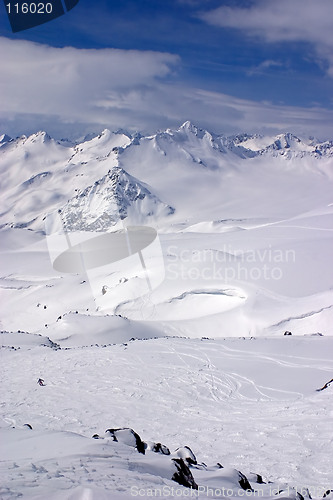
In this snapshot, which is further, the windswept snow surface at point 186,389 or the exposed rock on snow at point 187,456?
the exposed rock on snow at point 187,456

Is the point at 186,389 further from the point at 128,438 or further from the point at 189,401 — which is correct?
the point at 128,438

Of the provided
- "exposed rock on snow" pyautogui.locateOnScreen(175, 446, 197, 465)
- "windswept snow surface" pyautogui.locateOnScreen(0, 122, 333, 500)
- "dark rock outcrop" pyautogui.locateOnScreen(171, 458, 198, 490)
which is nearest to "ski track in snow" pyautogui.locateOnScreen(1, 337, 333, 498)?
"windswept snow surface" pyautogui.locateOnScreen(0, 122, 333, 500)

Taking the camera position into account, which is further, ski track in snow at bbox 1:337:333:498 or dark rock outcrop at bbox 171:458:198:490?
ski track in snow at bbox 1:337:333:498

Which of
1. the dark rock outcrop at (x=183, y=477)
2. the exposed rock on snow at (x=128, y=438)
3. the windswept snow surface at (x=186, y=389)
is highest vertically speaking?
the dark rock outcrop at (x=183, y=477)

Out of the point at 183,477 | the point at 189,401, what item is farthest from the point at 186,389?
the point at 183,477

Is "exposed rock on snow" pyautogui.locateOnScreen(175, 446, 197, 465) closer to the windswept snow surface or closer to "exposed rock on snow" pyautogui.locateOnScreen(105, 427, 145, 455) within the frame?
the windswept snow surface

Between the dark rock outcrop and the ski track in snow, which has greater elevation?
the dark rock outcrop

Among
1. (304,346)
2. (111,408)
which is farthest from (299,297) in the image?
(111,408)

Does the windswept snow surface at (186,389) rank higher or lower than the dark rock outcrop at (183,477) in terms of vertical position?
lower

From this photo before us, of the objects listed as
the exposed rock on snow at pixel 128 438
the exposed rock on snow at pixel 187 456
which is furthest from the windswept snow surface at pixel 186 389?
the exposed rock on snow at pixel 128 438

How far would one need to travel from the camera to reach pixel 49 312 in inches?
2047

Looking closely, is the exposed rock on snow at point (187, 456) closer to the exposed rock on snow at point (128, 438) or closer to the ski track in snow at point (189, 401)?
the exposed rock on snow at point (128, 438)

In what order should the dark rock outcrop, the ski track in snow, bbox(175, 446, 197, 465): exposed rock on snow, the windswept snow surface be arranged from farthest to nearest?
the ski track in snow → bbox(175, 446, 197, 465): exposed rock on snow → the windswept snow surface → the dark rock outcrop

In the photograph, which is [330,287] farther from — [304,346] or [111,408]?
[111,408]
